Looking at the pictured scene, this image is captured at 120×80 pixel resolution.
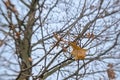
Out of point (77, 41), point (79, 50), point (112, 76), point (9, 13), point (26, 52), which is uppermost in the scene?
point (26, 52)

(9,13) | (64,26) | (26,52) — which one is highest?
(64,26)

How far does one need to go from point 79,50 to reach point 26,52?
14.7 feet

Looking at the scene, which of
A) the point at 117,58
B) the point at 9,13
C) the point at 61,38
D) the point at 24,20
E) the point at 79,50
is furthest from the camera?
the point at 117,58

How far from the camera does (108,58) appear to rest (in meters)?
7.63

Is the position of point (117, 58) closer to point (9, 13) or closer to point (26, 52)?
point (26, 52)

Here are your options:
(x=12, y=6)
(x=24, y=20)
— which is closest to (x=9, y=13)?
(x=12, y=6)

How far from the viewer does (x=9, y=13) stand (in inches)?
113

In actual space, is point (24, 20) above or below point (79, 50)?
above

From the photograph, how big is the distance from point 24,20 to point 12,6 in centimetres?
383

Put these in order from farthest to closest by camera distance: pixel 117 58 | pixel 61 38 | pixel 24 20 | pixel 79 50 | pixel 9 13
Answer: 1. pixel 117 58
2. pixel 24 20
3. pixel 61 38
4. pixel 9 13
5. pixel 79 50

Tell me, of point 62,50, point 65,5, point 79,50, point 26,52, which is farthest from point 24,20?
point 79,50

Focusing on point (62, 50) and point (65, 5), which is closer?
point (62, 50)

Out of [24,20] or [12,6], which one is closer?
[12,6]

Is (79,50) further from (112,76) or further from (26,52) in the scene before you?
(26,52)
